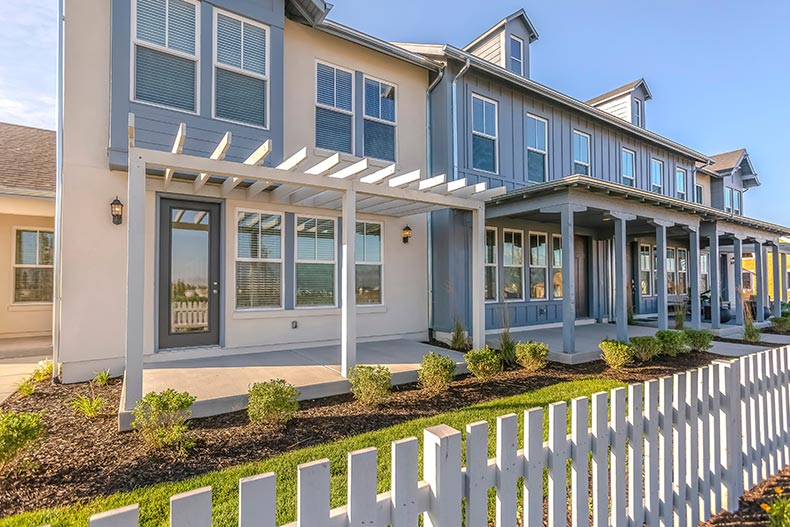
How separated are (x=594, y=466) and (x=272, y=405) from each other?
10.1 feet

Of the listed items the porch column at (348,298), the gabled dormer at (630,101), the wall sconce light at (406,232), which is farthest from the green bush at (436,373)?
the gabled dormer at (630,101)

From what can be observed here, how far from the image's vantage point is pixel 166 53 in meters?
6.08

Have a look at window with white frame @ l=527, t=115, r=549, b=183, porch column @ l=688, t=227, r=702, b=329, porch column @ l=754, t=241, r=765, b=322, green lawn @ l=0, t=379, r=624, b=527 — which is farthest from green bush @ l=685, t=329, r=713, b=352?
porch column @ l=754, t=241, r=765, b=322

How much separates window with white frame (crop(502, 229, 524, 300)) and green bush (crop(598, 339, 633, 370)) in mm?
3362

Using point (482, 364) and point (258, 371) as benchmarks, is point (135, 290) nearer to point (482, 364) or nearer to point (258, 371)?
point (258, 371)

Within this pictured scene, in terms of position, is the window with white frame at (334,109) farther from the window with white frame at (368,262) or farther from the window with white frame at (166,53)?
the window with white frame at (166,53)

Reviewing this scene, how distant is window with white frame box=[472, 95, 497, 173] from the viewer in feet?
30.8

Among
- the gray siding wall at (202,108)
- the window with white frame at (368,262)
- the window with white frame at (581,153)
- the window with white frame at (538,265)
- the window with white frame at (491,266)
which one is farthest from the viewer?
the window with white frame at (581,153)

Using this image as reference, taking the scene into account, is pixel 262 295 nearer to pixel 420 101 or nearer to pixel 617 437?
pixel 420 101

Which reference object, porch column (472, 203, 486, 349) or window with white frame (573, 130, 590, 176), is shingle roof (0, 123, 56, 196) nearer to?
porch column (472, 203, 486, 349)

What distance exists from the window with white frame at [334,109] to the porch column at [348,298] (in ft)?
8.89

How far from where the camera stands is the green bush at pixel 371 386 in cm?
470

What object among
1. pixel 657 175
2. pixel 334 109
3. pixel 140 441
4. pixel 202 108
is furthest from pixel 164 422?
pixel 657 175

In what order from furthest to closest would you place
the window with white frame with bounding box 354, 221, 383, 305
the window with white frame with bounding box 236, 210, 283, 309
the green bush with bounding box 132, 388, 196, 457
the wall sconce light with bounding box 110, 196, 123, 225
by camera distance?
the window with white frame with bounding box 354, 221, 383, 305
the window with white frame with bounding box 236, 210, 283, 309
the wall sconce light with bounding box 110, 196, 123, 225
the green bush with bounding box 132, 388, 196, 457
